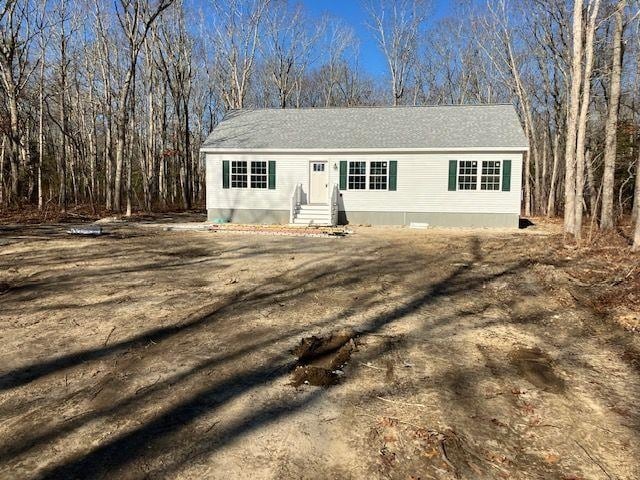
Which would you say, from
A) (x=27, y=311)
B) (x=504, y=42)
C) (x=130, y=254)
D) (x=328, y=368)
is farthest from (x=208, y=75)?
(x=328, y=368)

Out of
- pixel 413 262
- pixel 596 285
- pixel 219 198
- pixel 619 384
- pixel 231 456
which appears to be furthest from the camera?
pixel 219 198

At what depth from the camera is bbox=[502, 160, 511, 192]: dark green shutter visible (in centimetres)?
1526

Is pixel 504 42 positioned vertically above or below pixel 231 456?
above

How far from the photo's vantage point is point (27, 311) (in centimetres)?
562

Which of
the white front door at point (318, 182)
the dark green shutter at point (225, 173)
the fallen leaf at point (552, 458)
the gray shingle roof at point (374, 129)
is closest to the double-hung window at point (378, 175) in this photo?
the gray shingle roof at point (374, 129)

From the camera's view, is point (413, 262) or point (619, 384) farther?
point (413, 262)

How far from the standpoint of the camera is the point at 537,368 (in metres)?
4.10

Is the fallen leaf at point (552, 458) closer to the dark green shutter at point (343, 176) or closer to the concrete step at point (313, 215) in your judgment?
the concrete step at point (313, 215)

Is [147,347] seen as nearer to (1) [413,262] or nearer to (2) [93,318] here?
(2) [93,318]

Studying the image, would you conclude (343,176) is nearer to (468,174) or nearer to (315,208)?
(315,208)

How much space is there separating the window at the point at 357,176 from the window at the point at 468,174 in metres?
3.34

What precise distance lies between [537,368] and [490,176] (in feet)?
40.9

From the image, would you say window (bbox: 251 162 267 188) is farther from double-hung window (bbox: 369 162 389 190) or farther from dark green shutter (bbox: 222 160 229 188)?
double-hung window (bbox: 369 162 389 190)

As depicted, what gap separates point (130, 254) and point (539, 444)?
888 cm
